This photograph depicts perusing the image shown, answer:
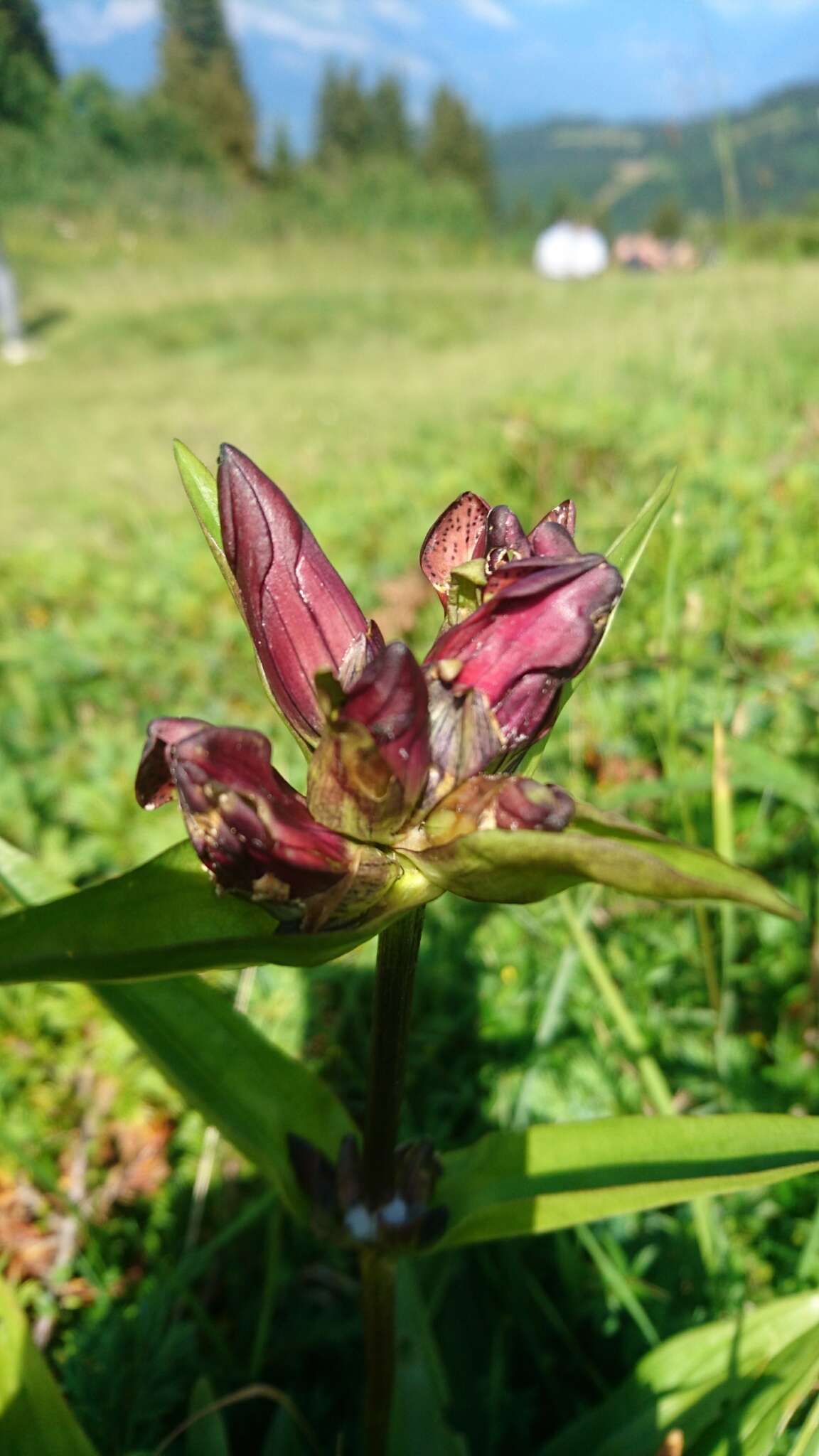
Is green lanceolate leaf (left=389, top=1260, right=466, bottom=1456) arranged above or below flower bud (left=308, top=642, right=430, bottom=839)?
below

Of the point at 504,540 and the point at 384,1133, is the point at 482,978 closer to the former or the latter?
the point at 384,1133

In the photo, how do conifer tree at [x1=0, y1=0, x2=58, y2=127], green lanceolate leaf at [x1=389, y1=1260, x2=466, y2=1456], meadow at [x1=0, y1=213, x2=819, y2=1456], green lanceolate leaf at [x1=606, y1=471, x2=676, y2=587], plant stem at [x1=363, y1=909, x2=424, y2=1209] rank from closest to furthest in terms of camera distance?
plant stem at [x1=363, y1=909, x2=424, y2=1209], green lanceolate leaf at [x1=606, y1=471, x2=676, y2=587], green lanceolate leaf at [x1=389, y1=1260, x2=466, y2=1456], meadow at [x1=0, y1=213, x2=819, y2=1456], conifer tree at [x1=0, y1=0, x2=58, y2=127]

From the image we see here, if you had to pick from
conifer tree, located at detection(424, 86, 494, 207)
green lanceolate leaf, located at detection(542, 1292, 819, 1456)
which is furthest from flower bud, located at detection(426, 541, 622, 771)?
conifer tree, located at detection(424, 86, 494, 207)

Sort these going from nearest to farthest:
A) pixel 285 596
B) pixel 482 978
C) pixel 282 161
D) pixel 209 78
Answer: pixel 285 596, pixel 482 978, pixel 209 78, pixel 282 161

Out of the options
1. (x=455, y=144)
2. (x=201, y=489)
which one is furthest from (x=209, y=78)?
(x=455, y=144)

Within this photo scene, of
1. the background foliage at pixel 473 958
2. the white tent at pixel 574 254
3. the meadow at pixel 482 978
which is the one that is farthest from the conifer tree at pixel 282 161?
the meadow at pixel 482 978

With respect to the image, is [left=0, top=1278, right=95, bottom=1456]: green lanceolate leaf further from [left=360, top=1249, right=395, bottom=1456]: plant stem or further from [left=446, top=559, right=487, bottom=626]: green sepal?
[left=446, top=559, right=487, bottom=626]: green sepal

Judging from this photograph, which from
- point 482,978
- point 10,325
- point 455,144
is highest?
point 455,144
